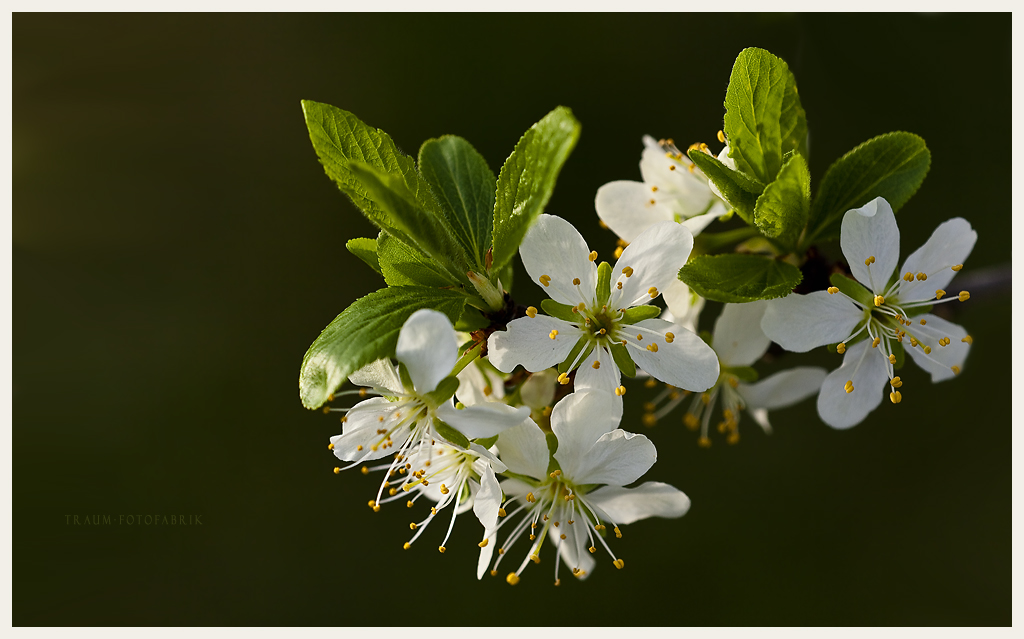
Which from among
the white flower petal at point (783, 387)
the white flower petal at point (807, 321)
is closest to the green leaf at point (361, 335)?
the white flower petal at point (807, 321)

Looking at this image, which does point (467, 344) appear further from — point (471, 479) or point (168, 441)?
point (168, 441)

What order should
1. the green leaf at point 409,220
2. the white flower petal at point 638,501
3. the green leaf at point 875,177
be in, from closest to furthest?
the green leaf at point 409,220 → the green leaf at point 875,177 → the white flower petal at point 638,501

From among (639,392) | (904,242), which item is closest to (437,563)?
(639,392)

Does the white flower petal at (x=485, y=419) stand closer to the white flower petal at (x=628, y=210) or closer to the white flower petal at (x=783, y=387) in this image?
the white flower petal at (x=628, y=210)

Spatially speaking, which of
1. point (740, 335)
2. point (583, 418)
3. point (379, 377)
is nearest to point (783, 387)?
point (740, 335)

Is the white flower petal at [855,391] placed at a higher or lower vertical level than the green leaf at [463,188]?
lower

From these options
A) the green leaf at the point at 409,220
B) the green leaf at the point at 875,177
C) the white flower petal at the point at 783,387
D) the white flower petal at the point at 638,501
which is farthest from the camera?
the white flower petal at the point at 783,387
